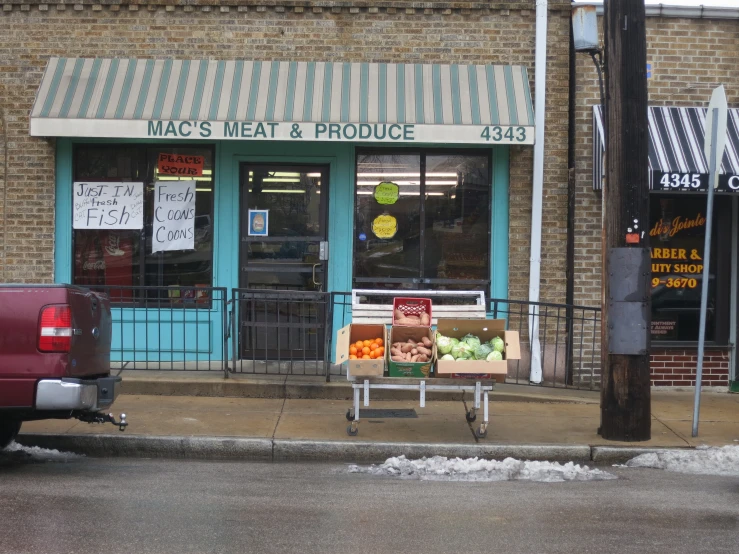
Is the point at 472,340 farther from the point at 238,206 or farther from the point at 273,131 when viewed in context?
the point at 238,206

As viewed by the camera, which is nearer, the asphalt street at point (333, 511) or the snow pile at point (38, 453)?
the asphalt street at point (333, 511)

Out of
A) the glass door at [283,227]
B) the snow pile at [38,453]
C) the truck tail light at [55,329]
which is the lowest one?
the snow pile at [38,453]

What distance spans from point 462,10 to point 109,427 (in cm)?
661

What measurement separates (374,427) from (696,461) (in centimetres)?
293

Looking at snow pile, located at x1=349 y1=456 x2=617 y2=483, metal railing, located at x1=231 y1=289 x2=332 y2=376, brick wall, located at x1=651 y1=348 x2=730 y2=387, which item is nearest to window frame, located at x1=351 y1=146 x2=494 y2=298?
metal railing, located at x1=231 y1=289 x2=332 y2=376

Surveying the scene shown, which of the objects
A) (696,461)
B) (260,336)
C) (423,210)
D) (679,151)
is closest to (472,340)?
(696,461)

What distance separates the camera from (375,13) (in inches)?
428

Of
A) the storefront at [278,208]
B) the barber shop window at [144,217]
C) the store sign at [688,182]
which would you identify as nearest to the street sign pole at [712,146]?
the store sign at [688,182]

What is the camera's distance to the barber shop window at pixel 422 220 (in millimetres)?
10930

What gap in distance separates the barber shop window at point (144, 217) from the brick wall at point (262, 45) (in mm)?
453

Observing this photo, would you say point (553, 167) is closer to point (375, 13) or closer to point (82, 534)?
point (375, 13)

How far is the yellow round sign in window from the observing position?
10930mm

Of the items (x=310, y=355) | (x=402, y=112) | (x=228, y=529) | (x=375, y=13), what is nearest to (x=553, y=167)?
(x=402, y=112)

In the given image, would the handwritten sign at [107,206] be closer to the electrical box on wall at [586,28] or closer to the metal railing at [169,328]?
the metal railing at [169,328]
